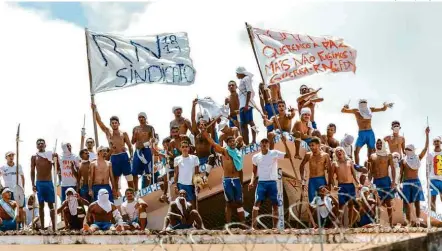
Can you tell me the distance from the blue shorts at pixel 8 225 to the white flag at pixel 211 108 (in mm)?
4286

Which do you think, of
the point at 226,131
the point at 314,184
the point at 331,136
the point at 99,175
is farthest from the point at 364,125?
the point at 99,175

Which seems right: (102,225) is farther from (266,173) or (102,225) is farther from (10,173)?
(10,173)

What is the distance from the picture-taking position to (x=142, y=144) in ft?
76.5

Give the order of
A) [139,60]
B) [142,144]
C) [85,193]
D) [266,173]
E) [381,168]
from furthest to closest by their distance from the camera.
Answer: [139,60]
[142,144]
[381,168]
[85,193]
[266,173]

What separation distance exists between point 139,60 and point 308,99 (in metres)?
4.05

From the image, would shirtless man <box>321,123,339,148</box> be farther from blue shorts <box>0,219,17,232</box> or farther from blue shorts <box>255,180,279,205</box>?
blue shorts <box>0,219,17,232</box>

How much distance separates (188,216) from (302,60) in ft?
20.8

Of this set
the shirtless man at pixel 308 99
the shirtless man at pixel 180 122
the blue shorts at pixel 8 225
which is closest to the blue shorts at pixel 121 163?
the shirtless man at pixel 180 122

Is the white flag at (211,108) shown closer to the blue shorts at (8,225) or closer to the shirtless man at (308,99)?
the shirtless man at (308,99)

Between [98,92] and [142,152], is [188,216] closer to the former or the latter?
[142,152]

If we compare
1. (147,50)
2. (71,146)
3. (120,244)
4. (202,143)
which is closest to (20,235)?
(120,244)

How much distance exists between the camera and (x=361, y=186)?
21.2 meters

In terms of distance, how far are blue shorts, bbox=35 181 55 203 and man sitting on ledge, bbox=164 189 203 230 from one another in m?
3.55

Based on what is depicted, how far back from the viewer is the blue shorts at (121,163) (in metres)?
23.1
